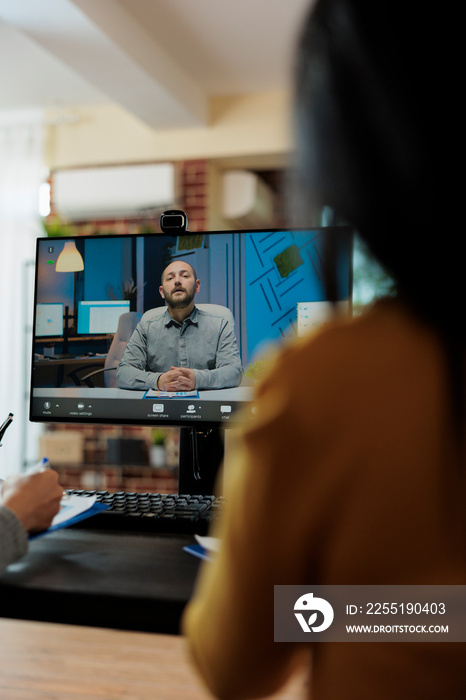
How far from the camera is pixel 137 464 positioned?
4.02 meters

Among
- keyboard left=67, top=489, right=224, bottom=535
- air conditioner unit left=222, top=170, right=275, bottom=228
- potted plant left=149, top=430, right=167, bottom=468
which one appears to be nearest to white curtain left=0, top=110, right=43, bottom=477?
potted plant left=149, top=430, right=167, bottom=468

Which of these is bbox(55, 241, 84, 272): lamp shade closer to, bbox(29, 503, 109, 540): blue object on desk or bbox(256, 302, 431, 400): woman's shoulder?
bbox(29, 503, 109, 540): blue object on desk

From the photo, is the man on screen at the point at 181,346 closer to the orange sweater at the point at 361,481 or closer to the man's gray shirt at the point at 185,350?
the man's gray shirt at the point at 185,350

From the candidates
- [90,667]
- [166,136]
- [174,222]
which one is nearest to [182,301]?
[174,222]

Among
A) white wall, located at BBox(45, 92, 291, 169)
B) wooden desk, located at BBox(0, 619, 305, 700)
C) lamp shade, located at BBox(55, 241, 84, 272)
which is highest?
white wall, located at BBox(45, 92, 291, 169)

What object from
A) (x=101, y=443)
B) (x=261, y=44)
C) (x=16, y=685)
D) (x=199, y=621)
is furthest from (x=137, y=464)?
(x=199, y=621)

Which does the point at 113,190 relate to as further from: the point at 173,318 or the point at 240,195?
the point at 173,318

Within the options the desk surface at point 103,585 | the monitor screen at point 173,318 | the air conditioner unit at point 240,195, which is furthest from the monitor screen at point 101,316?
the air conditioner unit at point 240,195

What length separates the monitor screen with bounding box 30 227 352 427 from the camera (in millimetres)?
1219

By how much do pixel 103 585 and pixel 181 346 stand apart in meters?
0.61

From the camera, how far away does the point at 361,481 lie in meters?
0.41

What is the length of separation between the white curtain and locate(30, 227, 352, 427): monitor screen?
10.1 ft

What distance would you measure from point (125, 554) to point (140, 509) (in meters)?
0.16

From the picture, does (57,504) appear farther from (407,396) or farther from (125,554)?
(407,396)
